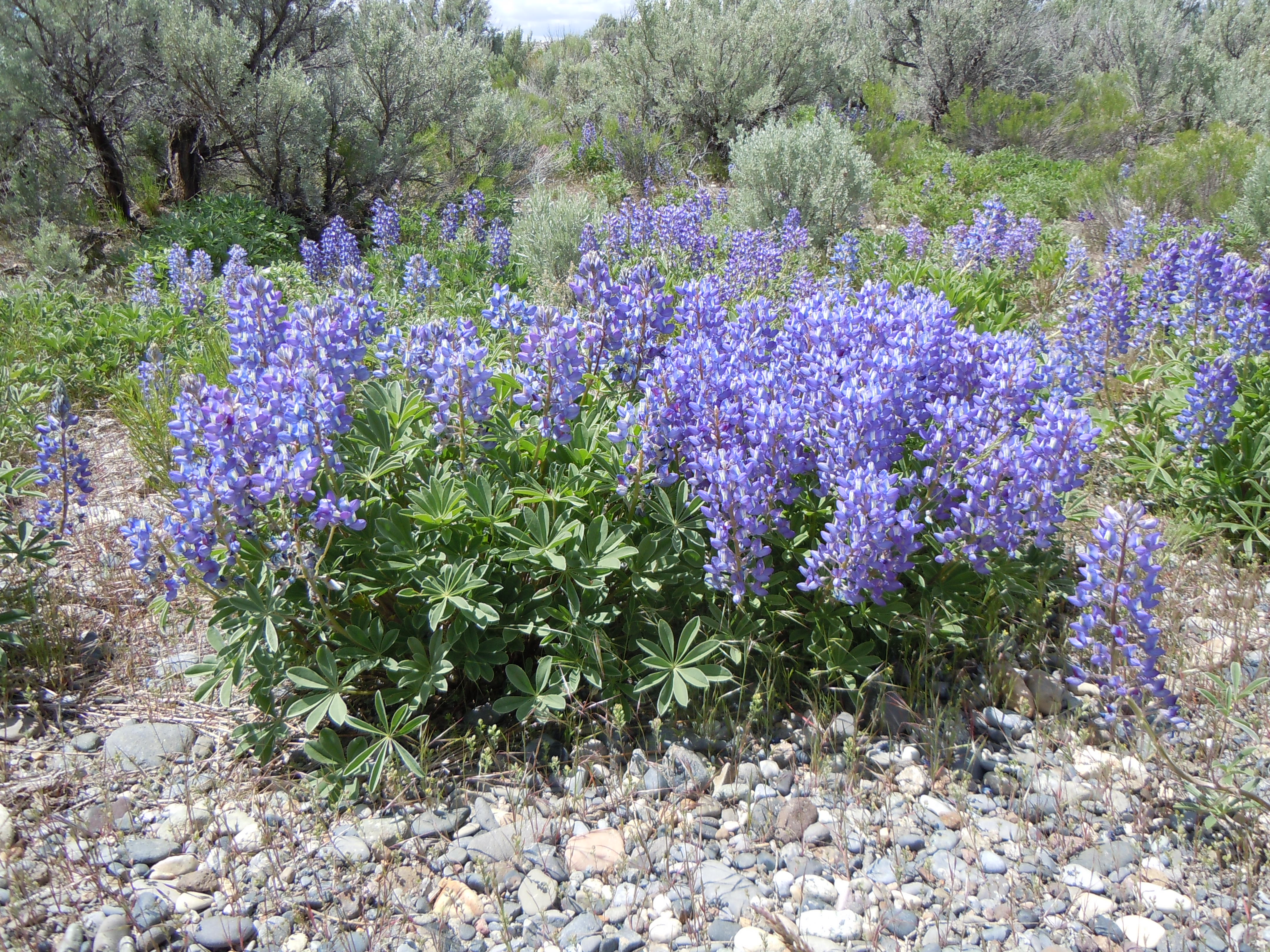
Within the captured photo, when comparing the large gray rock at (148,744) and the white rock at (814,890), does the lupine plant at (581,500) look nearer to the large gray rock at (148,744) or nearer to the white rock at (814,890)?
the large gray rock at (148,744)

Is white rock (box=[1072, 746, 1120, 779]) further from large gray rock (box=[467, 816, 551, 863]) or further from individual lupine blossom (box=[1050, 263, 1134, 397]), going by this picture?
individual lupine blossom (box=[1050, 263, 1134, 397])

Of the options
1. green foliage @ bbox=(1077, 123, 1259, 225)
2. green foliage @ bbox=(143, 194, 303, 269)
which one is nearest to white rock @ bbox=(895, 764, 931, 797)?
green foliage @ bbox=(143, 194, 303, 269)

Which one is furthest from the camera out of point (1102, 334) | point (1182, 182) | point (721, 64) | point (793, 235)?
point (721, 64)

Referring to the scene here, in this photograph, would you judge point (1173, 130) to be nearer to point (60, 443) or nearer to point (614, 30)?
point (614, 30)

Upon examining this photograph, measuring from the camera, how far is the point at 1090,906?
1.82m

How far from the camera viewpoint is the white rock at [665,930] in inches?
71.1

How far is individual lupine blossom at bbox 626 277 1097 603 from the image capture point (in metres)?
2.13

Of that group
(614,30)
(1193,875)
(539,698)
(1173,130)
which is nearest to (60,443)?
(539,698)

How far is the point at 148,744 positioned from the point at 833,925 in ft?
6.02

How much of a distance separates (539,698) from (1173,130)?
13968 mm

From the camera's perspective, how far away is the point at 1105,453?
12.0 feet

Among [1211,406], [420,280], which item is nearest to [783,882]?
[1211,406]

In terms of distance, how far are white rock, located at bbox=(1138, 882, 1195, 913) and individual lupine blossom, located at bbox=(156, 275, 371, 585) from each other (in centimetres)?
205

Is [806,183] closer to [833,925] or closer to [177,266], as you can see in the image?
[177,266]
